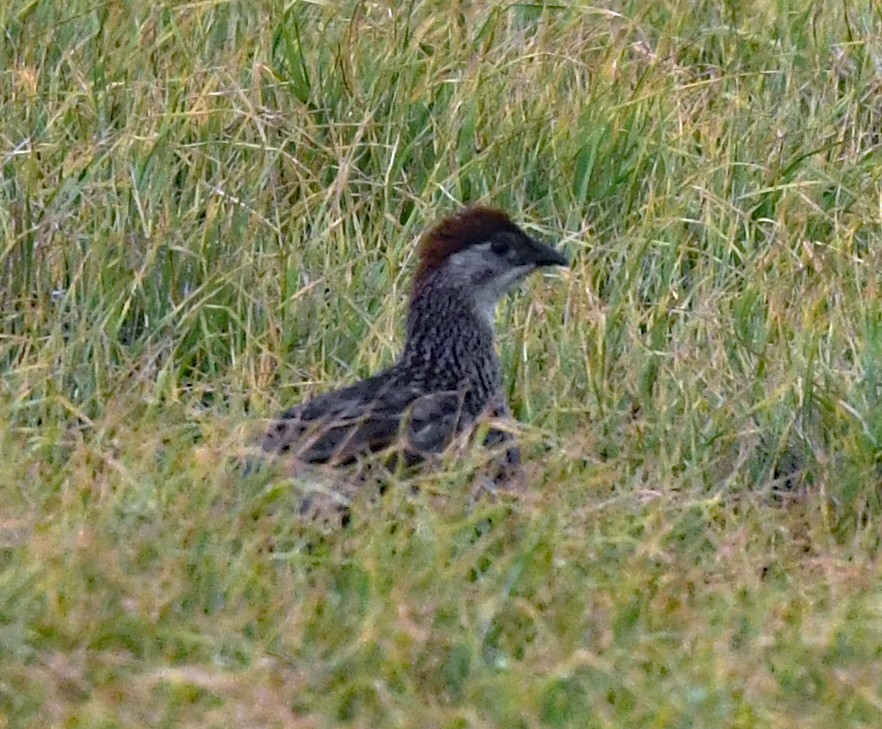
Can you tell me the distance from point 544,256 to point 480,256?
229 millimetres

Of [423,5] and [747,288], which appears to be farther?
[423,5]

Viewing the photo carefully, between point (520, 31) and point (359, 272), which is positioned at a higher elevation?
point (520, 31)

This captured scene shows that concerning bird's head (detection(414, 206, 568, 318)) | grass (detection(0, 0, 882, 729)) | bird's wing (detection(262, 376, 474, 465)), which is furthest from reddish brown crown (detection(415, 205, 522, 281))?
bird's wing (detection(262, 376, 474, 465))

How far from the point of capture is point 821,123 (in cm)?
745

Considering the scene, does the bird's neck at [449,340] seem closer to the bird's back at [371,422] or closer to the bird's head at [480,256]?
the bird's head at [480,256]

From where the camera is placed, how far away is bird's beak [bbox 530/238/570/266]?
611 cm

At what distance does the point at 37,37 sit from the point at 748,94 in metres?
2.49

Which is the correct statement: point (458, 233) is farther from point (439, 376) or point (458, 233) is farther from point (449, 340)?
point (439, 376)

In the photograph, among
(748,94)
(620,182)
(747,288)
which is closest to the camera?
(747,288)

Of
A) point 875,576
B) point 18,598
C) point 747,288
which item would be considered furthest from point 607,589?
point 747,288

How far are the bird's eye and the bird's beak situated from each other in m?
0.10

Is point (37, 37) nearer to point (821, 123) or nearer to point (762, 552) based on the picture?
point (821, 123)

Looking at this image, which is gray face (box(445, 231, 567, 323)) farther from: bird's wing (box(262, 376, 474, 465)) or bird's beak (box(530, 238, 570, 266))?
Result: bird's wing (box(262, 376, 474, 465))

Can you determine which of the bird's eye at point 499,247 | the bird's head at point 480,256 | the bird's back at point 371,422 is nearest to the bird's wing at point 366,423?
the bird's back at point 371,422
